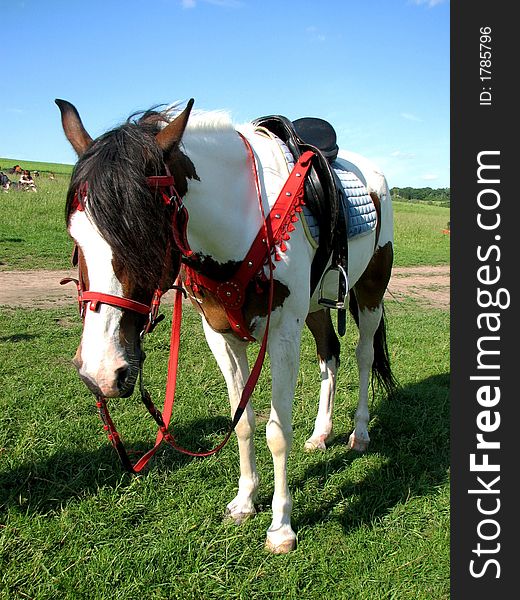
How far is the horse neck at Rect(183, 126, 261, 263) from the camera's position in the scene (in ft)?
7.01

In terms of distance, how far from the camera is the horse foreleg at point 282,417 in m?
2.53

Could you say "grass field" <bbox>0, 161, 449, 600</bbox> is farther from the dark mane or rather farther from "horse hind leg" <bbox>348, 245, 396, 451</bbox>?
the dark mane

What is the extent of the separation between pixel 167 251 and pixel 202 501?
1.72 m

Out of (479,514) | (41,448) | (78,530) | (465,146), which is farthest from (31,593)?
(465,146)

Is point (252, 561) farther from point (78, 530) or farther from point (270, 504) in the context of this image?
point (78, 530)

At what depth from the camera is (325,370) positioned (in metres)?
3.96

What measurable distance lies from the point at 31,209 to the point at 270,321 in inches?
570

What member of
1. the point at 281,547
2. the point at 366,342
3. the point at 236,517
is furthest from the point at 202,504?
the point at 366,342

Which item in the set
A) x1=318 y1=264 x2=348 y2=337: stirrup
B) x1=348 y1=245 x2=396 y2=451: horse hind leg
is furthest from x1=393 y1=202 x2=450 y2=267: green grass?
x1=318 y1=264 x2=348 y2=337: stirrup

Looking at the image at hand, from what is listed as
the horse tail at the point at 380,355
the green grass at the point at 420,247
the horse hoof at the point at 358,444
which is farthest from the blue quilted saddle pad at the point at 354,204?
the green grass at the point at 420,247

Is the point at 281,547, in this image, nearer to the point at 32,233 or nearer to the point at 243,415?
the point at 243,415

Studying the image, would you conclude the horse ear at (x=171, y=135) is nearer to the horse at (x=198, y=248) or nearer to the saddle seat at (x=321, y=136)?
the horse at (x=198, y=248)

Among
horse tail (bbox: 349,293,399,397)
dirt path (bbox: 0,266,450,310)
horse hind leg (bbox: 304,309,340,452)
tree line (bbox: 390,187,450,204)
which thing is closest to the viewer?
horse hind leg (bbox: 304,309,340,452)

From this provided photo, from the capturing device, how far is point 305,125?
3367mm
